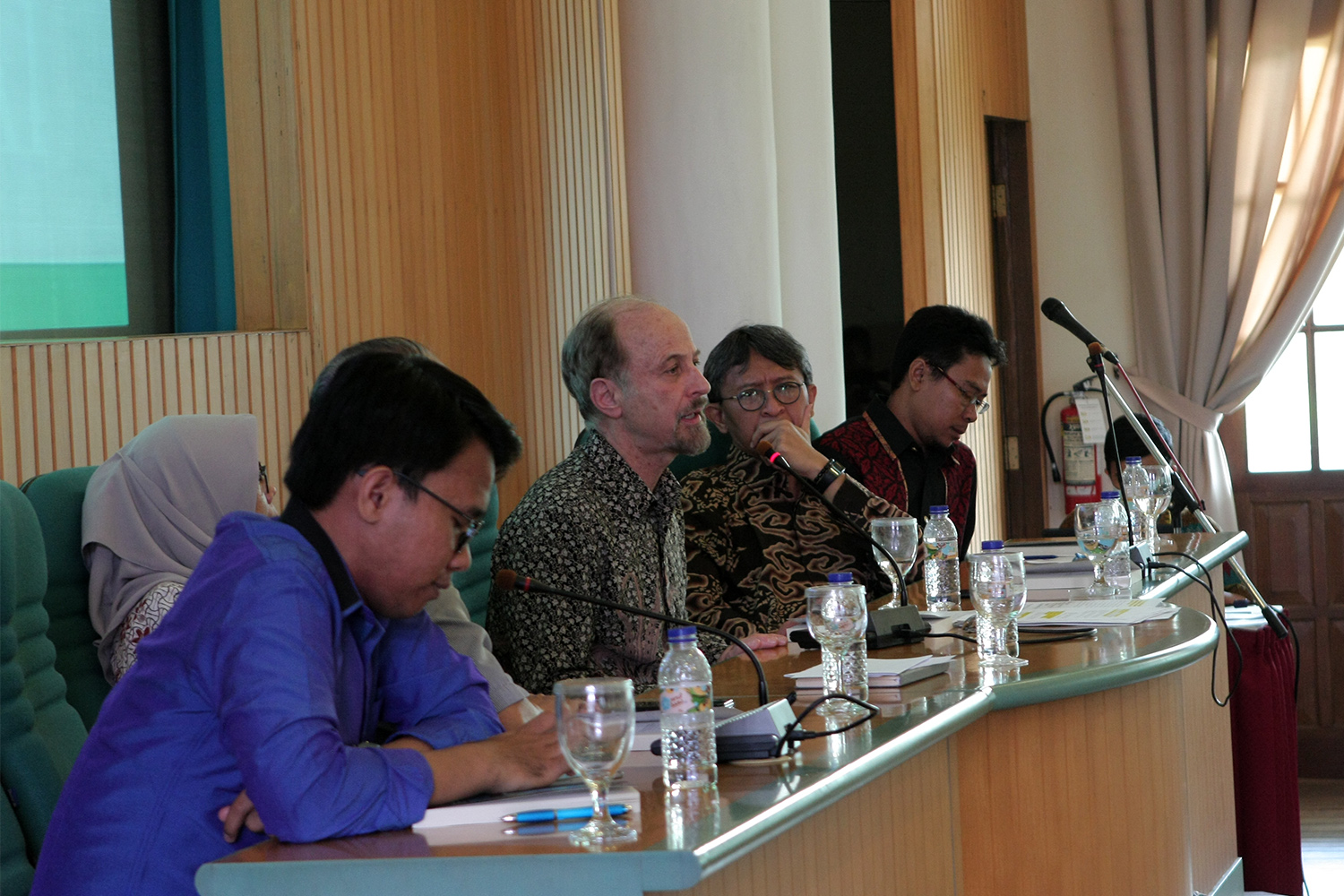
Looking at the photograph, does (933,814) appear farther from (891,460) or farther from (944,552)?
(891,460)

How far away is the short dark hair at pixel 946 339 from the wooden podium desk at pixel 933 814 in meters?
0.84

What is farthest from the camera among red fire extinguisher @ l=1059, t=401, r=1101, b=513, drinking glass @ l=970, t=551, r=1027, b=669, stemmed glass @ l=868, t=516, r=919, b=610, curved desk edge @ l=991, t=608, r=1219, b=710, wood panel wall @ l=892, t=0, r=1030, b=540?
red fire extinguisher @ l=1059, t=401, r=1101, b=513

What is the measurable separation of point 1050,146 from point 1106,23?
0.57 m

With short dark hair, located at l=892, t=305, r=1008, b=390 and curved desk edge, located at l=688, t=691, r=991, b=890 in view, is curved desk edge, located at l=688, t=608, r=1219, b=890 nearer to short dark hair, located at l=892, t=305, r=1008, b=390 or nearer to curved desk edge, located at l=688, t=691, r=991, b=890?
curved desk edge, located at l=688, t=691, r=991, b=890

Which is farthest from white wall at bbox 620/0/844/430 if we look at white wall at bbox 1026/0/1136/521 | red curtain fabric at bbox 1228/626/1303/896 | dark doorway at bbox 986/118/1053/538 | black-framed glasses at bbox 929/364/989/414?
white wall at bbox 1026/0/1136/521

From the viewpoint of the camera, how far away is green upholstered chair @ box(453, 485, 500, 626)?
2.94 metres

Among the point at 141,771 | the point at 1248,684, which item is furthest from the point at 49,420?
the point at 1248,684

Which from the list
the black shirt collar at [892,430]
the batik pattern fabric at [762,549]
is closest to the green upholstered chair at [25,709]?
the batik pattern fabric at [762,549]

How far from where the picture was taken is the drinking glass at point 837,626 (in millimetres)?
2020

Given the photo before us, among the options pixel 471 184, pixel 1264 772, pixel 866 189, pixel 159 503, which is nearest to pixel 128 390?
pixel 159 503

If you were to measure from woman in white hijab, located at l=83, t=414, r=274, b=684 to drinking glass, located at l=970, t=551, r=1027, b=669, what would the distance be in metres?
1.18

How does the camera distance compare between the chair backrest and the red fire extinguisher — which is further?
the red fire extinguisher

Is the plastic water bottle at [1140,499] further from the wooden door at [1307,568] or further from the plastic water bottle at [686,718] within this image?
the wooden door at [1307,568]

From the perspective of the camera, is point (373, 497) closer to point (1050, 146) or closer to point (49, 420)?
point (49, 420)
